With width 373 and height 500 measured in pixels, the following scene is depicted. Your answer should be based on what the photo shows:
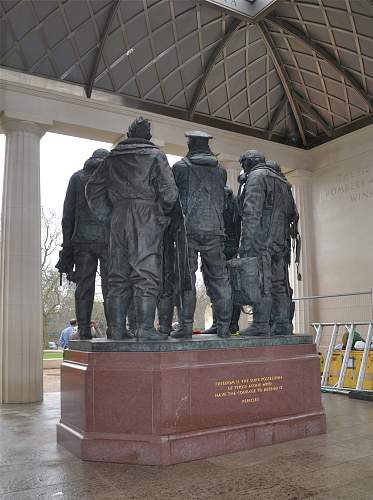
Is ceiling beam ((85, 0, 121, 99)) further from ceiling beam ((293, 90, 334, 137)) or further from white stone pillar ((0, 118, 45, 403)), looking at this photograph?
ceiling beam ((293, 90, 334, 137))

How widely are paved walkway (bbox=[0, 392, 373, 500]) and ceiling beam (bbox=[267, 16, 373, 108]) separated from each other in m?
12.1

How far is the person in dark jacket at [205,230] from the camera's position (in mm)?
6410

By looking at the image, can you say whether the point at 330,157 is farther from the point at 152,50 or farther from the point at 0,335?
the point at 0,335

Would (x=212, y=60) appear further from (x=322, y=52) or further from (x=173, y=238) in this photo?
(x=173, y=238)

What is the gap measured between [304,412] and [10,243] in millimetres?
8022

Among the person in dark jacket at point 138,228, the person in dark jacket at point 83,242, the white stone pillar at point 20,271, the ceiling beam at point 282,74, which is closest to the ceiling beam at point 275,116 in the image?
the ceiling beam at point 282,74

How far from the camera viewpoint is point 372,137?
16250 mm

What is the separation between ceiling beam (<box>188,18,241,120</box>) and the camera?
14.8 metres

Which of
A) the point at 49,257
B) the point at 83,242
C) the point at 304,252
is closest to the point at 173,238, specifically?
the point at 83,242

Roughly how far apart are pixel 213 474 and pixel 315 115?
586 inches

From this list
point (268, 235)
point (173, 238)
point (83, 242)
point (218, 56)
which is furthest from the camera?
point (218, 56)

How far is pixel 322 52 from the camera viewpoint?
15352 millimetres

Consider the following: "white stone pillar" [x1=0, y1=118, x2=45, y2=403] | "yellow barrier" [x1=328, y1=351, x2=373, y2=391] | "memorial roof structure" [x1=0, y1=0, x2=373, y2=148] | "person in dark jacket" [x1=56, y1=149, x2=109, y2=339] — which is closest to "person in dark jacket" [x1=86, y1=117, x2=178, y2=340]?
"person in dark jacket" [x1=56, y1=149, x2=109, y2=339]

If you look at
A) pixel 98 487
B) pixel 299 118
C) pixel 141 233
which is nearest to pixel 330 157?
pixel 299 118
